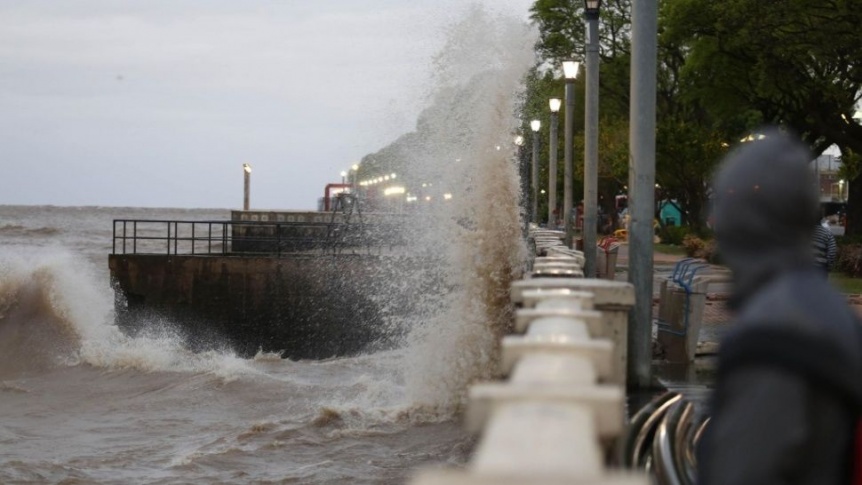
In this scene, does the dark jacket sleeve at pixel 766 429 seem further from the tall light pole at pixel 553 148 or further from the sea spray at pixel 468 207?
the tall light pole at pixel 553 148

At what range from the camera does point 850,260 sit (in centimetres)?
3250

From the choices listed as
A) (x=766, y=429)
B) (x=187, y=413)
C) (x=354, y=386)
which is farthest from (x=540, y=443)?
(x=354, y=386)

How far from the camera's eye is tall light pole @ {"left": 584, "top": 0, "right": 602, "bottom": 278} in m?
19.7

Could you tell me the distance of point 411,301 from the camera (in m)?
27.4

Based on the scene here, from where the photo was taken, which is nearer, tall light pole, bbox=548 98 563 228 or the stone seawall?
the stone seawall

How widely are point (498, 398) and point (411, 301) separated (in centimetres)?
2469

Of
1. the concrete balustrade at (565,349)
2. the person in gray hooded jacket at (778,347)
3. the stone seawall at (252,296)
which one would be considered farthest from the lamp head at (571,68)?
the person in gray hooded jacket at (778,347)

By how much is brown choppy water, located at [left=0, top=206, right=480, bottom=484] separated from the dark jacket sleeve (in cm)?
1041

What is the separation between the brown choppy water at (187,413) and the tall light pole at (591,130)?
386cm

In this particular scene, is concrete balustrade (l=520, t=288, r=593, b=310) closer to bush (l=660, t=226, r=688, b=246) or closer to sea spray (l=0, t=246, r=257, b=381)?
sea spray (l=0, t=246, r=257, b=381)

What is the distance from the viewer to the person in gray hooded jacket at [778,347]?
7.47ft

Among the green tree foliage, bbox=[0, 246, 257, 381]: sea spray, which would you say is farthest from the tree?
bbox=[0, 246, 257, 381]: sea spray

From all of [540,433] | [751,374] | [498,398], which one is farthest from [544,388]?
[751,374]

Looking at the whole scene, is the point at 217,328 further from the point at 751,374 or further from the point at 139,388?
the point at 751,374
